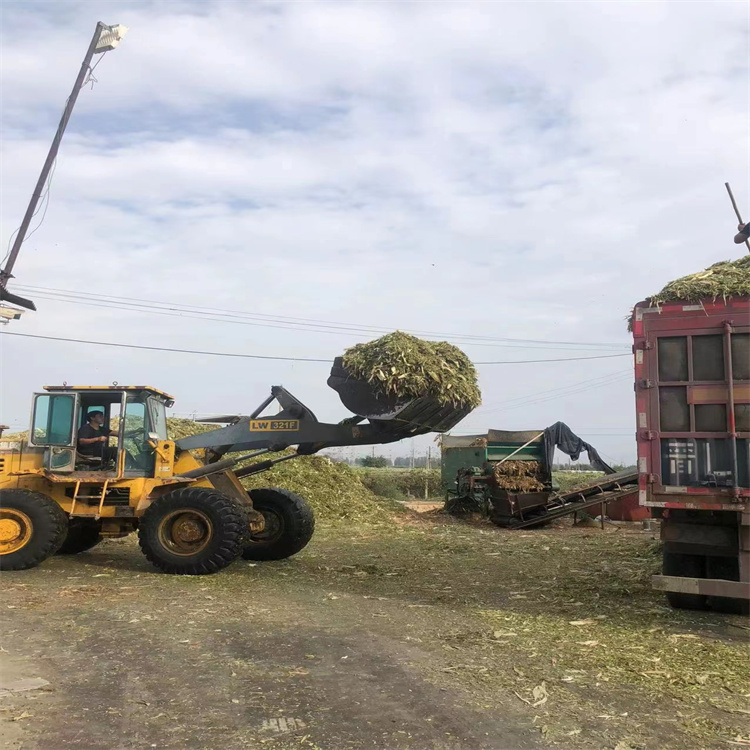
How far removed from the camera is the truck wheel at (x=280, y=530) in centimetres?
1195

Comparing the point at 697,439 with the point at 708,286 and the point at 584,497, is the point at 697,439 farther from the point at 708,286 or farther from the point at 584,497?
the point at 584,497

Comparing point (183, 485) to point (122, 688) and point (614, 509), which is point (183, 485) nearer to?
point (122, 688)

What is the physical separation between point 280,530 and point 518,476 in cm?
1010

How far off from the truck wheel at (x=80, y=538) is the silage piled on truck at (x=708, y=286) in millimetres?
9262

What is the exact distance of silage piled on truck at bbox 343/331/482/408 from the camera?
32.2ft

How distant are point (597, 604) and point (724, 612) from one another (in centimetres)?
134

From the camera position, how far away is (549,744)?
14.4 ft

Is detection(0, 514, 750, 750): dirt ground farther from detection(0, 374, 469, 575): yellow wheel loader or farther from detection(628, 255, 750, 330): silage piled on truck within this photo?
detection(628, 255, 750, 330): silage piled on truck

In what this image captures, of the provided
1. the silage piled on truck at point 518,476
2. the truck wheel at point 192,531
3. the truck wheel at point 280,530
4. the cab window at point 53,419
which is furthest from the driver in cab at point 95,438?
the silage piled on truck at point 518,476

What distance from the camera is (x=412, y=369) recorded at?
991 centimetres

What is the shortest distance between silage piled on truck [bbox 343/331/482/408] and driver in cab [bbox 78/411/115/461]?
4.07m

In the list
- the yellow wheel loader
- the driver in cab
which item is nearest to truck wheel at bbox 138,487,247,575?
the yellow wheel loader

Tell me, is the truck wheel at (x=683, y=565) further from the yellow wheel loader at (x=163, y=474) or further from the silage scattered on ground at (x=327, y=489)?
the silage scattered on ground at (x=327, y=489)

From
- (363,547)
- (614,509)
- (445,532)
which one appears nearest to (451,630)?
(363,547)
